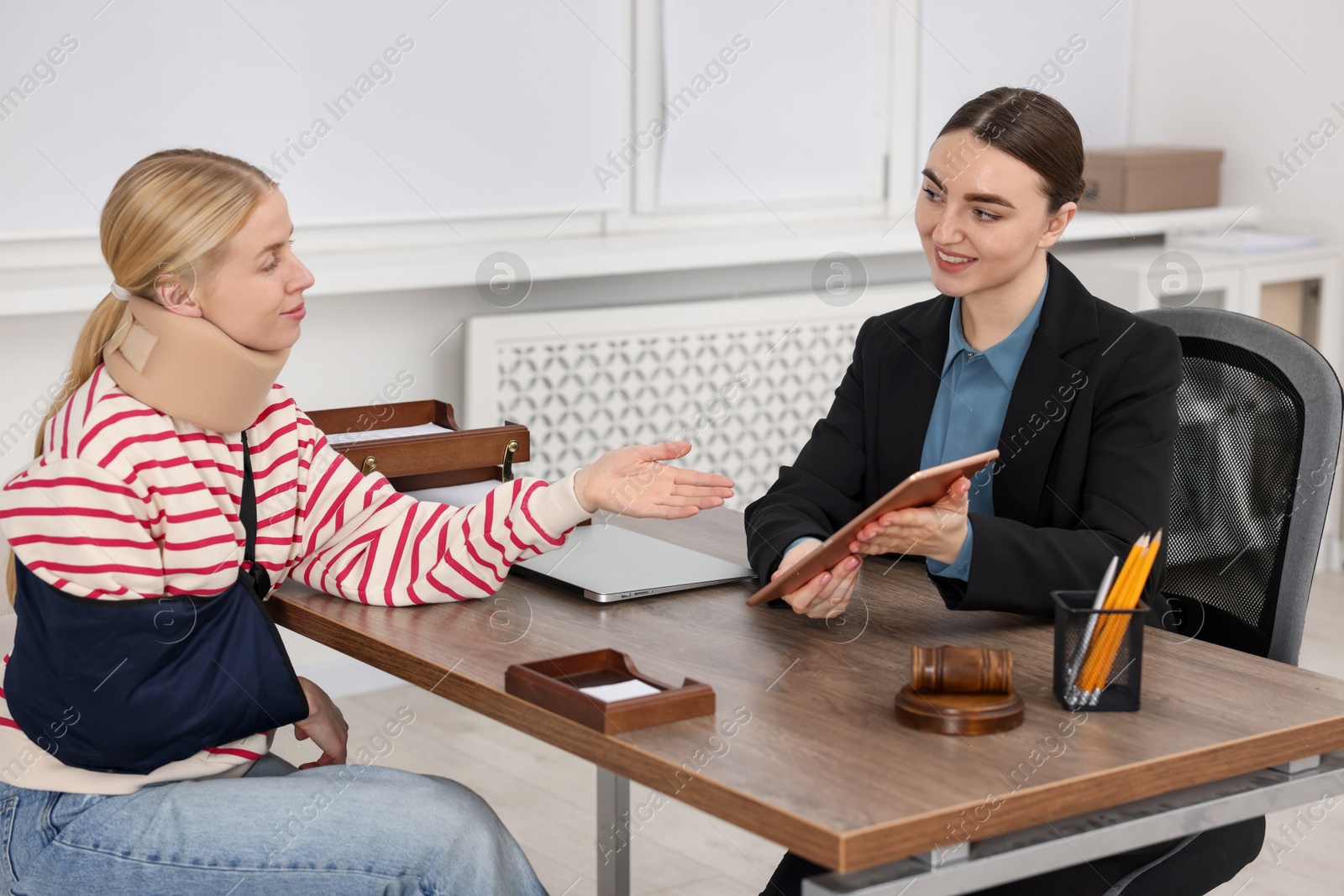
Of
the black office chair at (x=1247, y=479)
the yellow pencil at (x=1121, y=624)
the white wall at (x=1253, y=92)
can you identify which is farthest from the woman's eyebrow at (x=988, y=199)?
the white wall at (x=1253, y=92)

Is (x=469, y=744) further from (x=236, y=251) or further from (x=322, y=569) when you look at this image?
(x=236, y=251)

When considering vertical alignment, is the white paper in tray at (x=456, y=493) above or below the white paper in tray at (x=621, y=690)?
above

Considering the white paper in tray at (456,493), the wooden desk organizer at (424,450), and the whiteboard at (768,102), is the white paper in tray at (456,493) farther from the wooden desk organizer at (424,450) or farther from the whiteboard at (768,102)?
the whiteboard at (768,102)

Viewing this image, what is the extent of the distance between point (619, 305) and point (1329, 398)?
2.18 meters

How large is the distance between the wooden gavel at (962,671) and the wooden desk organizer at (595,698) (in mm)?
188

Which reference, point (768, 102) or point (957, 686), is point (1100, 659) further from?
point (768, 102)

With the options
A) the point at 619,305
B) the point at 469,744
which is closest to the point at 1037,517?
the point at 469,744

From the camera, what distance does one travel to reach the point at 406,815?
1.51 metres

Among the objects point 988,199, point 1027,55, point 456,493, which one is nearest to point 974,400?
point 988,199

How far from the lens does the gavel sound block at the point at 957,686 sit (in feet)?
4.34

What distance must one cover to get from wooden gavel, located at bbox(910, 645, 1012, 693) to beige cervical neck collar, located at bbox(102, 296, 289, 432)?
0.76m

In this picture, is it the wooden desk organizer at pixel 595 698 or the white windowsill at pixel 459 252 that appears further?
the white windowsill at pixel 459 252

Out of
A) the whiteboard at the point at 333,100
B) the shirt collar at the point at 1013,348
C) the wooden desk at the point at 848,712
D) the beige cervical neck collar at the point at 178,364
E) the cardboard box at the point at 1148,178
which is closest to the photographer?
the wooden desk at the point at 848,712

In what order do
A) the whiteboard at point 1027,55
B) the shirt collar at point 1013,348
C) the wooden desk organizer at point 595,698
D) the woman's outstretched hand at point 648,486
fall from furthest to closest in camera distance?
the whiteboard at point 1027,55 < the shirt collar at point 1013,348 < the woman's outstretched hand at point 648,486 < the wooden desk organizer at point 595,698
